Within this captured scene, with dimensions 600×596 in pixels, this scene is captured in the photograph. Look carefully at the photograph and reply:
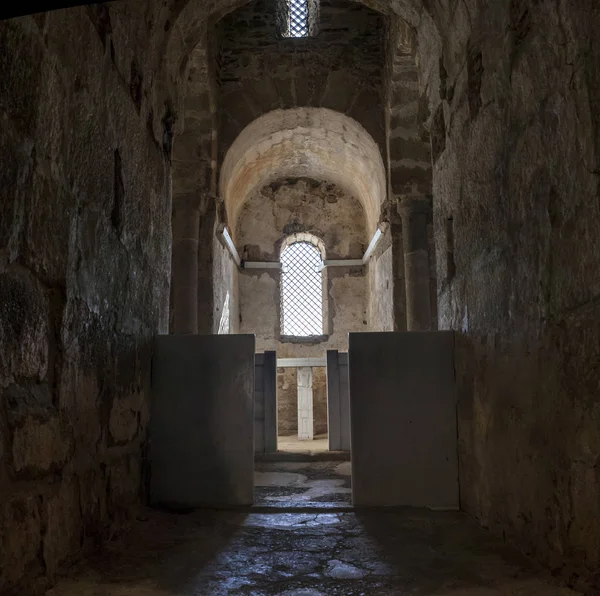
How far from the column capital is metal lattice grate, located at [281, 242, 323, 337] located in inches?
138

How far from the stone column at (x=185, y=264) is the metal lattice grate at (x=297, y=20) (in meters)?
2.56

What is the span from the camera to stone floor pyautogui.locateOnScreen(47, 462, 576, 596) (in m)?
1.75

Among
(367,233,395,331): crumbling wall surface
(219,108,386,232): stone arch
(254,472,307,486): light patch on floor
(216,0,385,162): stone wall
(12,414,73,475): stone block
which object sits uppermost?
(216,0,385,162): stone wall

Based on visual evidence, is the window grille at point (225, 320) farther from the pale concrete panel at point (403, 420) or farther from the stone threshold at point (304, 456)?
the pale concrete panel at point (403, 420)

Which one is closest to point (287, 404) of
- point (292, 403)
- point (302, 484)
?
point (292, 403)

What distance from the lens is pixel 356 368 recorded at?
9.32ft

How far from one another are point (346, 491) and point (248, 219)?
6.82 meters

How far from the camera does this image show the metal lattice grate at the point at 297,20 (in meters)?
7.02

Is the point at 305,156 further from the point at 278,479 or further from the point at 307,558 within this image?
the point at 307,558

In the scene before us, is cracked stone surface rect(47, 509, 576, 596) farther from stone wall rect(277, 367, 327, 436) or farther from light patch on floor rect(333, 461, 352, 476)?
stone wall rect(277, 367, 327, 436)

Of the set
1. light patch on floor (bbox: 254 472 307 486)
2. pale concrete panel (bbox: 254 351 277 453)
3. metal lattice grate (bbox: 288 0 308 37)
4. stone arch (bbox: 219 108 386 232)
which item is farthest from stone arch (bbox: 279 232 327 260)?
light patch on floor (bbox: 254 472 307 486)

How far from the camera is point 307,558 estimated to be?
2.06 m

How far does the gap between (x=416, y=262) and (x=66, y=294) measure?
511cm

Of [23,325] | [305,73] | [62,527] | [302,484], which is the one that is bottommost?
[302,484]
